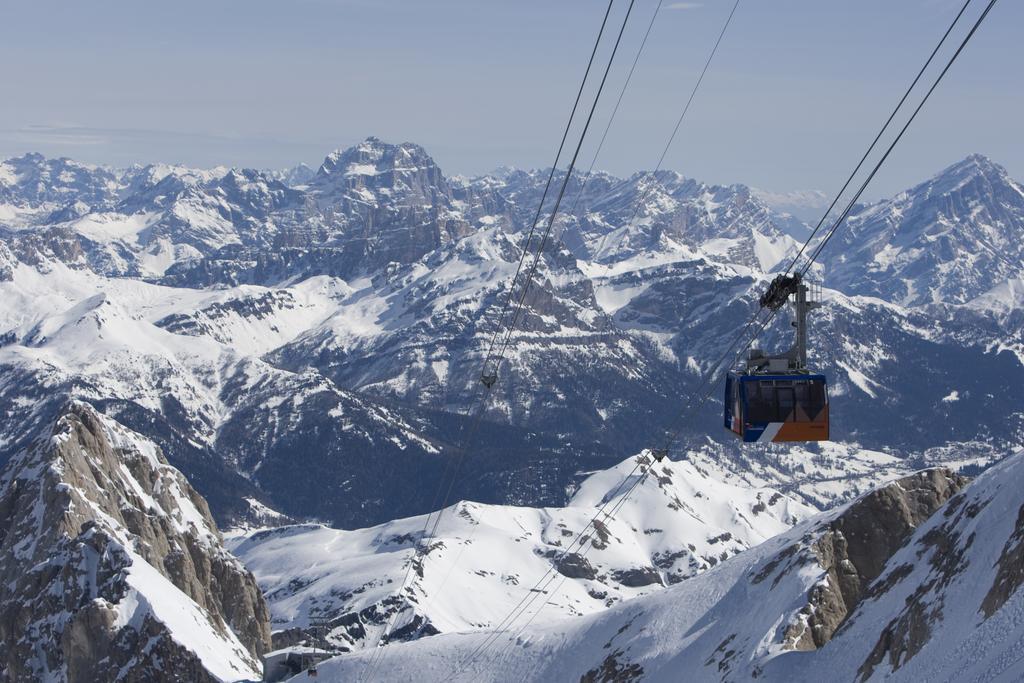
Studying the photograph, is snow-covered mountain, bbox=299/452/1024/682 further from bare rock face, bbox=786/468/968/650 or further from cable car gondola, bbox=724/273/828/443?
cable car gondola, bbox=724/273/828/443

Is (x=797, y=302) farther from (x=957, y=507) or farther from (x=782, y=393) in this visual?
(x=957, y=507)

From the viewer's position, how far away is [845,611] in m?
163

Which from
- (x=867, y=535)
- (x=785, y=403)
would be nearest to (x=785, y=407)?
(x=785, y=403)

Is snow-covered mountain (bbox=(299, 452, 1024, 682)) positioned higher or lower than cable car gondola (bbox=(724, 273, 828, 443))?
lower

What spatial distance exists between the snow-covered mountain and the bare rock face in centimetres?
17

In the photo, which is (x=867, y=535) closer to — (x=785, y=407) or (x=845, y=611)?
(x=845, y=611)

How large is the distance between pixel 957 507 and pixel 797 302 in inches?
3444

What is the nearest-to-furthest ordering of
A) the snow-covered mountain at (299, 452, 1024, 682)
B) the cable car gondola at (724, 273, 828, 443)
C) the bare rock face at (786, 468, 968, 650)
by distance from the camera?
the cable car gondola at (724, 273, 828, 443), the snow-covered mountain at (299, 452, 1024, 682), the bare rock face at (786, 468, 968, 650)

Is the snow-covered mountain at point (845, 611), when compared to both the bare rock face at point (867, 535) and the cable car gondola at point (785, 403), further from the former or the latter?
the cable car gondola at point (785, 403)

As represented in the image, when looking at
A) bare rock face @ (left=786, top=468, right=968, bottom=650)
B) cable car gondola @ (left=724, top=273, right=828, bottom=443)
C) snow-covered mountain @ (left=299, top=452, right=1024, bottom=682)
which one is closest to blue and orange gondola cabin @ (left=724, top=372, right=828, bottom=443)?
cable car gondola @ (left=724, top=273, right=828, bottom=443)

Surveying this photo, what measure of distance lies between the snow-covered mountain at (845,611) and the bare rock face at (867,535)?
17cm

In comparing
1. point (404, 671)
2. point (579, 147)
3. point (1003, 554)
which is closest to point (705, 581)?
point (404, 671)

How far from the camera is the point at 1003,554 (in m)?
126

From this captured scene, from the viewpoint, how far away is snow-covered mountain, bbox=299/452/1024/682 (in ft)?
390
